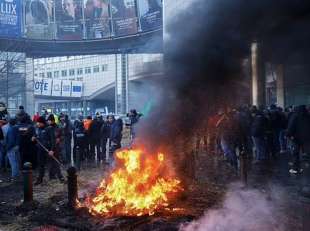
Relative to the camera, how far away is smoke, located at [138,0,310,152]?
5.81 meters

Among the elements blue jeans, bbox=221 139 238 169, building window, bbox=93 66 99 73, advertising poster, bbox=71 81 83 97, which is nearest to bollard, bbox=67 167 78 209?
blue jeans, bbox=221 139 238 169

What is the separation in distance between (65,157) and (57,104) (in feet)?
116

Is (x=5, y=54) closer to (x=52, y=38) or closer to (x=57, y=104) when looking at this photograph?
(x=52, y=38)

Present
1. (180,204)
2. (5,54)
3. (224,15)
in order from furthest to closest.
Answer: (5,54)
(180,204)
(224,15)

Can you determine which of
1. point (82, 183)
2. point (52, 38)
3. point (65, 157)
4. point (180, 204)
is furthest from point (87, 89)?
point (180, 204)

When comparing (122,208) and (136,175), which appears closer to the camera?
(122,208)

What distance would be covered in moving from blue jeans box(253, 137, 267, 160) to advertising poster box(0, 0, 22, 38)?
981 inches

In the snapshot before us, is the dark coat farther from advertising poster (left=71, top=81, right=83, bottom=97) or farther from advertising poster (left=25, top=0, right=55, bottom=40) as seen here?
advertising poster (left=71, top=81, right=83, bottom=97)

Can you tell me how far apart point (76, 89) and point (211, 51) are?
39.7 metres

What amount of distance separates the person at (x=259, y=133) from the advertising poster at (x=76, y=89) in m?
34.3

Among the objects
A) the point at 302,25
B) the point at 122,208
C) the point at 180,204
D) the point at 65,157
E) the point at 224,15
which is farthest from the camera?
the point at 65,157

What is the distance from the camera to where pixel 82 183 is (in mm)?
9984

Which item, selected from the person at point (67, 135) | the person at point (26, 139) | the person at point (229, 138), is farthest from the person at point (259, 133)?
the person at point (26, 139)

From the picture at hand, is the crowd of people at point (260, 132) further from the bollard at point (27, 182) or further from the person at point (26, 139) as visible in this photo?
the person at point (26, 139)
